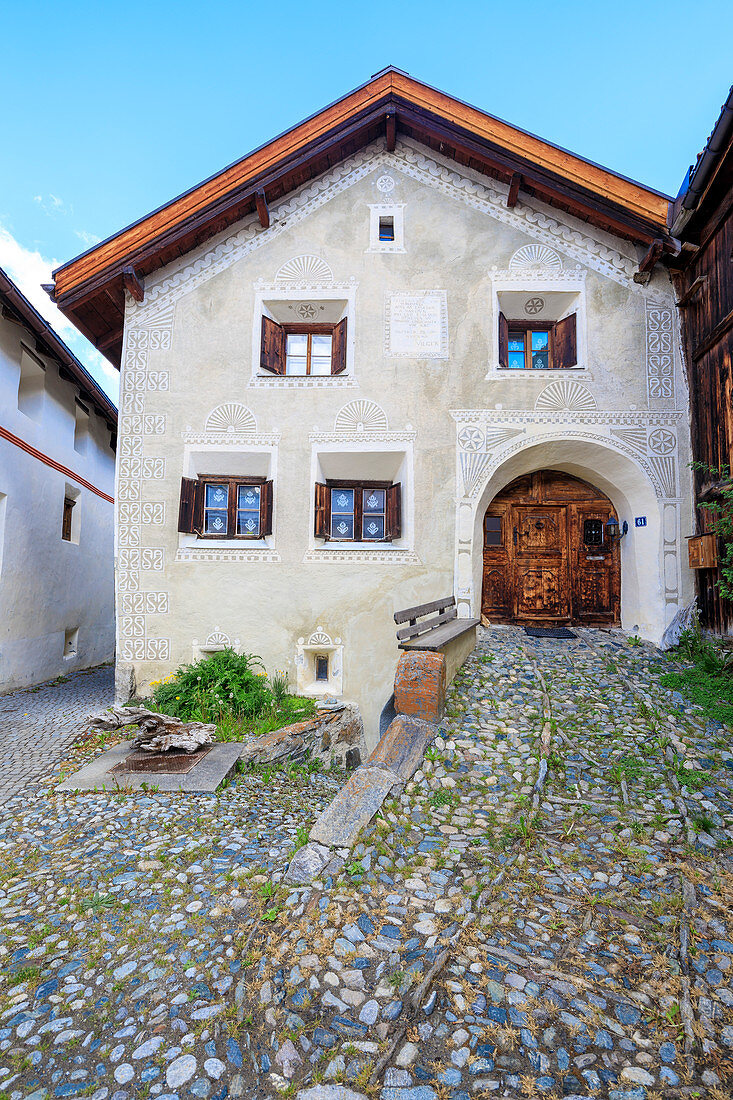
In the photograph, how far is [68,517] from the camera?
11750 millimetres

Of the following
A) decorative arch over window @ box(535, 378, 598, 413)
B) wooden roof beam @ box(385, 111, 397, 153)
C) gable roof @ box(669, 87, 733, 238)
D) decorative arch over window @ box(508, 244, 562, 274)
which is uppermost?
wooden roof beam @ box(385, 111, 397, 153)

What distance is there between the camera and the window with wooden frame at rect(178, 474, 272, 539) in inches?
320

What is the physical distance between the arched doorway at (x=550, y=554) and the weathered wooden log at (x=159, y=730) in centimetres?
483

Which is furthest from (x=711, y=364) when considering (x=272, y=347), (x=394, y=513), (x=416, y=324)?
(x=272, y=347)

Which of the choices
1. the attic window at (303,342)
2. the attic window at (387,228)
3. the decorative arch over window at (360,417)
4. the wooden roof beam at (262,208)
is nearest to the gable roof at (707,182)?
the attic window at (387,228)

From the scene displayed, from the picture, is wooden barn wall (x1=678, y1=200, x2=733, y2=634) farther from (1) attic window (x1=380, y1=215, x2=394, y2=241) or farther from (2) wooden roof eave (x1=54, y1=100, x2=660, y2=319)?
(1) attic window (x1=380, y1=215, x2=394, y2=241)

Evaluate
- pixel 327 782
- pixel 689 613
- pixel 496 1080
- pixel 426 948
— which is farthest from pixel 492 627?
pixel 496 1080

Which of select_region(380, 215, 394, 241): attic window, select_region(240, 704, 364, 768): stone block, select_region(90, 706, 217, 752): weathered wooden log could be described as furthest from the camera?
select_region(380, 215, 394, 241): attic window

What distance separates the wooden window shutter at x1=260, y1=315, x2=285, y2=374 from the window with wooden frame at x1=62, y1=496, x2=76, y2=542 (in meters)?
6.27

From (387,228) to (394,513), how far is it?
467cm

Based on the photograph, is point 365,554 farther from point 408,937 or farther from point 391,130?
point 391,130

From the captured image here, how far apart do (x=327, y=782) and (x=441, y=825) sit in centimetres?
239

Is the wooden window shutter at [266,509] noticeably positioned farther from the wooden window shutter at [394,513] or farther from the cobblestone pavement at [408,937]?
the cobblestone pavement at [408,937]

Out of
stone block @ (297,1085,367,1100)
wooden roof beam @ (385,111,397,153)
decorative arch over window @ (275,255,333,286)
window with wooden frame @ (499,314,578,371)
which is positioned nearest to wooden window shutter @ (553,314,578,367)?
window with wooden frame @ (499,314,578,371)
